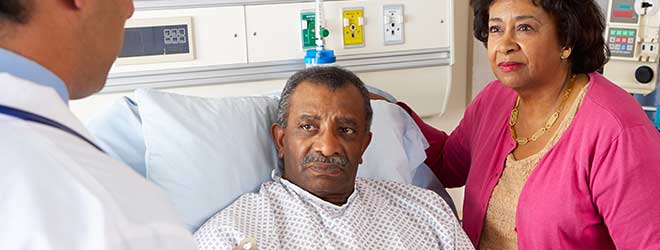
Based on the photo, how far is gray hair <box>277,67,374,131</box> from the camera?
1907 millimetres

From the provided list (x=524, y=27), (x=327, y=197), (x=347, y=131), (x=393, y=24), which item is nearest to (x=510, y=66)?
(x=524, y=27)

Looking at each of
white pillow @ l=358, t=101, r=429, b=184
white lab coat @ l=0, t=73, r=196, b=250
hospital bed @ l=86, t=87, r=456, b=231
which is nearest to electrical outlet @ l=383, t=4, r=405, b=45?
white pillow @ l=358, t=101, r=429, b=184

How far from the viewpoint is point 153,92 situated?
1951 millimetres

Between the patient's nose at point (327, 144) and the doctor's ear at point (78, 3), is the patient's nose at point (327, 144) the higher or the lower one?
the lower one

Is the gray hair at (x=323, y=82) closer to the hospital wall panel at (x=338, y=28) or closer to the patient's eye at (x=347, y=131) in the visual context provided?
the patient's eye at (x=347, y=131)

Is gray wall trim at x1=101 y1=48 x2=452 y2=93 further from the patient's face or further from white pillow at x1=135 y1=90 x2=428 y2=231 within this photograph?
the patient's face

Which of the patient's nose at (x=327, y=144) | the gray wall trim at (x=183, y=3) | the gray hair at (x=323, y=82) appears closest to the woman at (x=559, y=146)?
the gray hair at (x=323, y=82)

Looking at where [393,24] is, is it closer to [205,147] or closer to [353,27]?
[353,27]

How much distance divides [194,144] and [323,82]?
374 mm

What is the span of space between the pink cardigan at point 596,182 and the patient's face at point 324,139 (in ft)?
1.38

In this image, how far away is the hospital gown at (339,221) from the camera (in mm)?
1760

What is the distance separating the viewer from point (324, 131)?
1.87 metres

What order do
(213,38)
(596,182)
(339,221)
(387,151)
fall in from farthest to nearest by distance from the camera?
(213,38), (387,151), (339,221), (596,182)

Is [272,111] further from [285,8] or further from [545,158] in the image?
[545,158]
